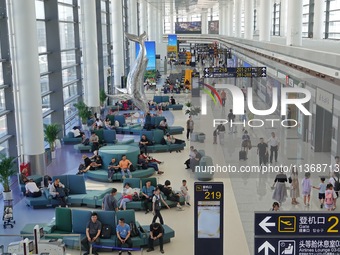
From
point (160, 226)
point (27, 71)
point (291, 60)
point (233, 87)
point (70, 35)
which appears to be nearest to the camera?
point (233, 87)

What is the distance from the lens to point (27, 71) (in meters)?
19.1

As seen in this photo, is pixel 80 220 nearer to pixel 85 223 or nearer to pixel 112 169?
pixel 85 223

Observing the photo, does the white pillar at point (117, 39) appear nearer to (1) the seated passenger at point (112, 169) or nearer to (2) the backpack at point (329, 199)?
(1) the seated passenger at point (112, 169)

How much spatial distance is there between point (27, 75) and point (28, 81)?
209 millimetres

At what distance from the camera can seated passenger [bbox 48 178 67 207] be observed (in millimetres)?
16422

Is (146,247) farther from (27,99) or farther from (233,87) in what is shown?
(27,99)

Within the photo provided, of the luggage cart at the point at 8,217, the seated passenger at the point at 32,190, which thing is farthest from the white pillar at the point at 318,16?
the luggage cart at the point at 8,217

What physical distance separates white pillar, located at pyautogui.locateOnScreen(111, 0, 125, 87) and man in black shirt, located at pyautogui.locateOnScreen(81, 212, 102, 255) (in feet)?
96.1

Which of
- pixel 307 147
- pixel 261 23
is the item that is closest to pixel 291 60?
pixel 307 147

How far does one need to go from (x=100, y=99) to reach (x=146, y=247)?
22.5 m

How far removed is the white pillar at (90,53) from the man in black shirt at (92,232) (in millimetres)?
18974

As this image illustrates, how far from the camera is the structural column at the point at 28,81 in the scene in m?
18.8

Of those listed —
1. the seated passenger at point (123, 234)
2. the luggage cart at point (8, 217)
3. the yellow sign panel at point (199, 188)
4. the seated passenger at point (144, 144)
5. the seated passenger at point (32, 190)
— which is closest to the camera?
the yellow sign panel at point (199, 188)

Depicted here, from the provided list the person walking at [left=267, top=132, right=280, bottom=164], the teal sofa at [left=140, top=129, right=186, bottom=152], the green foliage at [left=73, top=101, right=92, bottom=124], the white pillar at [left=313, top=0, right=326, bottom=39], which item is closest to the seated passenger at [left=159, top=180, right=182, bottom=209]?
the person walking at [left=267, top=132, right=280, bottom=164]
